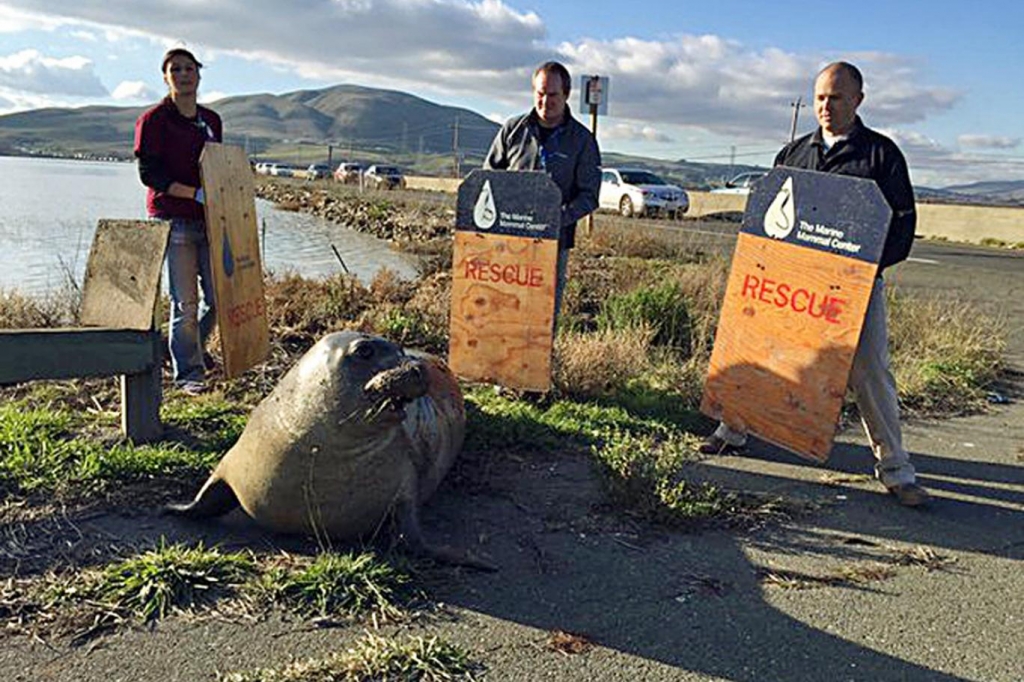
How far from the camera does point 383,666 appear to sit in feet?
9.45

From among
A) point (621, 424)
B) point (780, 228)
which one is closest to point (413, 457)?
point (621, 424)

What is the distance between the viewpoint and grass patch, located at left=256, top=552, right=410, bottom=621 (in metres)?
→ 3.30

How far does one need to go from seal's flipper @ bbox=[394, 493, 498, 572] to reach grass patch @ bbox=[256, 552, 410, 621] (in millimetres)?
160

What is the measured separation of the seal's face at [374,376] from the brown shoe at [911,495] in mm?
2834

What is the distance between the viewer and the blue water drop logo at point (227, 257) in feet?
19.6

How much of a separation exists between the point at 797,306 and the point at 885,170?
2.95ft

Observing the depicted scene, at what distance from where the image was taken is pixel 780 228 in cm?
514

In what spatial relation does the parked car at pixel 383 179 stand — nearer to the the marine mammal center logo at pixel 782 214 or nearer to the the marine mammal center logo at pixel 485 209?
the the marine mammal center logo at pixel 485 209

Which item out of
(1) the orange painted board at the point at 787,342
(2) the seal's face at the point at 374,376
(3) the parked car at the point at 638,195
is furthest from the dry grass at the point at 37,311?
(3) the parked car at the point at 638,195

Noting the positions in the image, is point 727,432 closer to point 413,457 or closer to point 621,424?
point 621,424

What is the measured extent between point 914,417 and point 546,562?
3.96 metres

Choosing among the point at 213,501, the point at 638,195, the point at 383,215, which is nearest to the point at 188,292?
the point at 213,501

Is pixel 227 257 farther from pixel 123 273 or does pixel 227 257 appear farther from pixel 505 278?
pixel 505 278

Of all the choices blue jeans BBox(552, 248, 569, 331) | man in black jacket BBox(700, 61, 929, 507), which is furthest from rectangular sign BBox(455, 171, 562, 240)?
man in black jacket BBox(700, 61, 929, 507)
